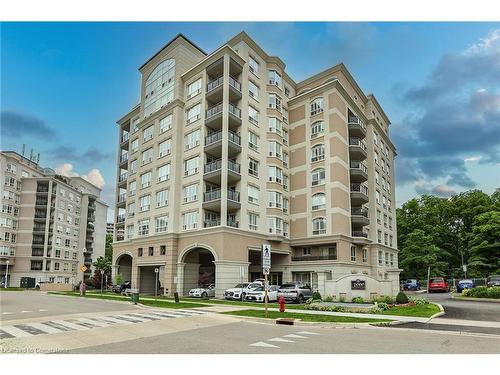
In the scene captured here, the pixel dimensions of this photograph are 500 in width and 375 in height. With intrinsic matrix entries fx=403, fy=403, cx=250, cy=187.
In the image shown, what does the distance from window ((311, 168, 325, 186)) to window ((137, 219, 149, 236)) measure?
63.8ft

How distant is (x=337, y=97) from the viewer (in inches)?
1796

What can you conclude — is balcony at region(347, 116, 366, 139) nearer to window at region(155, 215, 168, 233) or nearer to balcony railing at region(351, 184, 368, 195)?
balcony railing at region(351, 184, 368, 195)

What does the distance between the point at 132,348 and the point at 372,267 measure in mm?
43212

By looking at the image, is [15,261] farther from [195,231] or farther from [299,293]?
[299,293]

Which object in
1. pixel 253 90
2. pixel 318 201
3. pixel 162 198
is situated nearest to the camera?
pixel 318 201

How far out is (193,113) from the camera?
43.6 m

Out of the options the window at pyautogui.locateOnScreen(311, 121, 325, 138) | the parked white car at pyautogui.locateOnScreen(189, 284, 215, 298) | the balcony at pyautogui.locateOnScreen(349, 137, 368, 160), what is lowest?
the parked white car at pyautogui.locateOnScreen(189, 284, 215, 298)

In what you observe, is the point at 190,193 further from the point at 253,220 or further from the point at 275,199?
the point at 275,199

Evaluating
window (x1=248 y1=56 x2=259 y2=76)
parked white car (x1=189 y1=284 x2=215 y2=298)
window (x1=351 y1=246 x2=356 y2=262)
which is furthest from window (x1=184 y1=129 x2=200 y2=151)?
window (x1=351 y1=246 x2=356 y2=262)

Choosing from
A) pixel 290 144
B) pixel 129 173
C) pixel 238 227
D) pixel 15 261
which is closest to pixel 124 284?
pixel 129 173

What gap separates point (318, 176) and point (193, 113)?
15.3 m

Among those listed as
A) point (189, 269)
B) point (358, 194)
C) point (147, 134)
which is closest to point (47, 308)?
point (189, 269)

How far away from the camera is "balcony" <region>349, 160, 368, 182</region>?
155 ft

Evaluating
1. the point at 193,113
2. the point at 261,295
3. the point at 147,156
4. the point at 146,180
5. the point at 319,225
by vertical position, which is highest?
the point at 193,113
